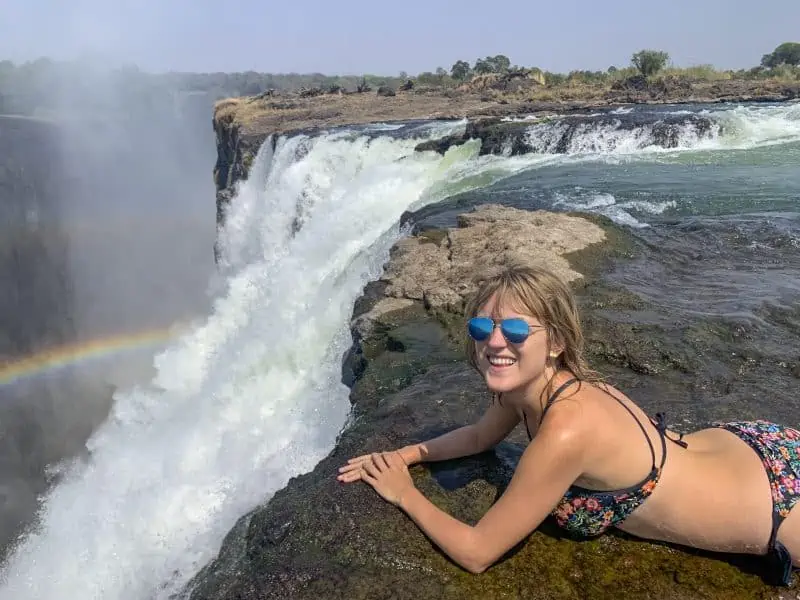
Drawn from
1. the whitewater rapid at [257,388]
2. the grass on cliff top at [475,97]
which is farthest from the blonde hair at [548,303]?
the grass on cliff top at [475,97]

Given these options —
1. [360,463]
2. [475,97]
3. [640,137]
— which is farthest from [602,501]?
[475,97]

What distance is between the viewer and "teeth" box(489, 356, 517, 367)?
6.87ft

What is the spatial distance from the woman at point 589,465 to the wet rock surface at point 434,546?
9 centimetres

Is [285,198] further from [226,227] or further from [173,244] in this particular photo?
[173,244]

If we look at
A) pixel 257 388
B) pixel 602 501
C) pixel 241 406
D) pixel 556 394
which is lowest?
pixel 241 406

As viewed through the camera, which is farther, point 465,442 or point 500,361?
point 465,442

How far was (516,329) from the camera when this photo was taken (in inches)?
80.1

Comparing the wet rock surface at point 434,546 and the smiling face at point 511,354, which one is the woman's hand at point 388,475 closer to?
the wet rock surface at point 434,546

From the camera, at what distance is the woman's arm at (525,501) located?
1.91 meters

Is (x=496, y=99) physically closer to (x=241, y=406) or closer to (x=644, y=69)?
(x=644, y=69)

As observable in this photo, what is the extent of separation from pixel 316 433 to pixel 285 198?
1157 centimetres

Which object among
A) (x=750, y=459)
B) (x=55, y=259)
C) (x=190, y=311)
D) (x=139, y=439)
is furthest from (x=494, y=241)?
(x=55, y=259)

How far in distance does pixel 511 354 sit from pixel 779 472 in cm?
98

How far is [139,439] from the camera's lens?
9797 mm
